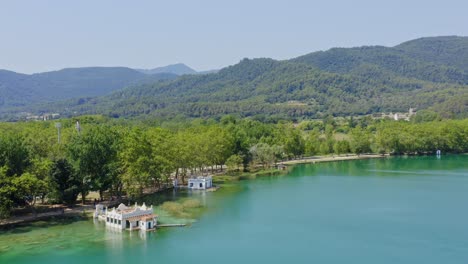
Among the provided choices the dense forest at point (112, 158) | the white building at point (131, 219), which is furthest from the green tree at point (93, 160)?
the white building at point (131, 219)

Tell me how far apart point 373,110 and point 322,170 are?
8963 cm

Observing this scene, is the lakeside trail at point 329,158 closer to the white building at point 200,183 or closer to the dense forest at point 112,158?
the dense forest at point 112,158

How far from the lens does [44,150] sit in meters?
40.3

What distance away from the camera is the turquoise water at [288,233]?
24656 mm

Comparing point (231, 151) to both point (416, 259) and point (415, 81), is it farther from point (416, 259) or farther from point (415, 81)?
point (415, 81)

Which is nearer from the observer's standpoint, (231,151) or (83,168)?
(83,168)

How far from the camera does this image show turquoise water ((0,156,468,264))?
80.9 ft

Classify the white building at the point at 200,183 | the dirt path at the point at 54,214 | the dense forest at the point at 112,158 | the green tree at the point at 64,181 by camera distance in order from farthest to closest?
the white building at the point at 200,183
the green tree at the point at 64,181
the dense forest at the point at 112,158
the dirt path at the point at 54,214

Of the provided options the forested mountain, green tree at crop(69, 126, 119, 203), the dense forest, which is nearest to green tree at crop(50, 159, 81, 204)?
the dense forest

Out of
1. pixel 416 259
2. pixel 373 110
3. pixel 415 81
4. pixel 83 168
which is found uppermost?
pixel 415 81

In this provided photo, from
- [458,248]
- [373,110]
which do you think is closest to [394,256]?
[458,248]

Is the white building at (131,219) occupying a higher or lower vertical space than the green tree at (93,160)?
lower

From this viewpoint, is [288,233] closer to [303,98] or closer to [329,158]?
[329,158]

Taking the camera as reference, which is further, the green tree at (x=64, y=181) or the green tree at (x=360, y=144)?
the green tree at (x=360, y=144)
